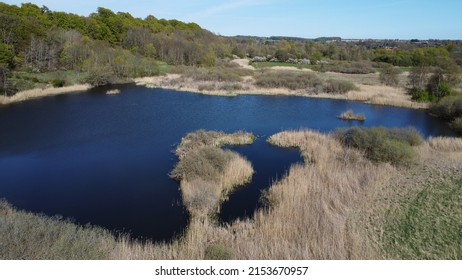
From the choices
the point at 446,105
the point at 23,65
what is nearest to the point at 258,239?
the point at 446,105

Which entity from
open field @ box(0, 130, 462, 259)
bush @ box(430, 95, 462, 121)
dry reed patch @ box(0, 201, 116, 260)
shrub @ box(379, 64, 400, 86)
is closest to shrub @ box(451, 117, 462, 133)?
bush @ box(430, 95, 462, 121)

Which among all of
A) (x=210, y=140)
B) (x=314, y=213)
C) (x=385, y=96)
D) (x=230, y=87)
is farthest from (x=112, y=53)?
(x=314, y=213)

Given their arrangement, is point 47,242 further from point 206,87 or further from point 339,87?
point 339,87

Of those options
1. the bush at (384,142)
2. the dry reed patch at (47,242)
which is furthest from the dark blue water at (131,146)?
the bush at (384,142)

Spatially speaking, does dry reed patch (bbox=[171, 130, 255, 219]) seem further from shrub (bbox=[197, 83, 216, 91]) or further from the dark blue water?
shrub (bbox=[197, 83, 216, 91])

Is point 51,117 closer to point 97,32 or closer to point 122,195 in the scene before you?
point 122,195

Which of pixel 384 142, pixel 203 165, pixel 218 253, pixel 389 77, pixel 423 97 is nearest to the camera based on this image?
pixel 218 253
